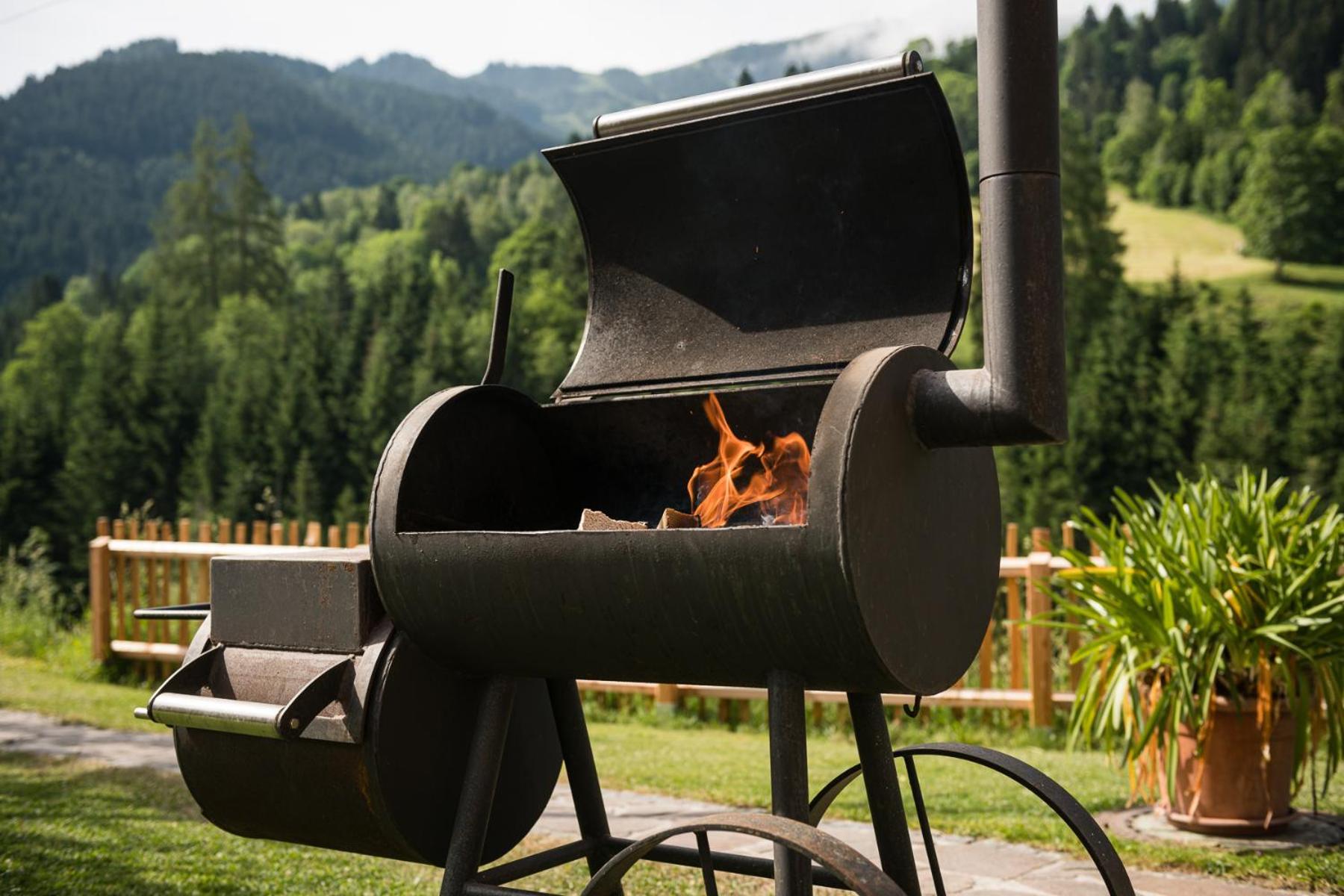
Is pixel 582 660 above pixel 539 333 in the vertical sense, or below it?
below

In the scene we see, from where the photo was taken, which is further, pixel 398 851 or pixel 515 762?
pixel 515 762

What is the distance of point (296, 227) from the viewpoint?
96250mm

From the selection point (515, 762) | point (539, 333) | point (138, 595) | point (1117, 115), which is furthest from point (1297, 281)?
point (515, 762)

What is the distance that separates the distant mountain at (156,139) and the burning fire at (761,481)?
379 feet

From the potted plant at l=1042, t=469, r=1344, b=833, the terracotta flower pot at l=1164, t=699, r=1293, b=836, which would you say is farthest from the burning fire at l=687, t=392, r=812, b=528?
the terracotta flower pot at l=1164, t=699, r=1293, b=836

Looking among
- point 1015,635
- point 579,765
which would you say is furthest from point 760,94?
point 1015,635

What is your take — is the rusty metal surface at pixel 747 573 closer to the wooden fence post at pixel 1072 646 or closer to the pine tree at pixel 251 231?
the wooden fence post at pixel 1072 646

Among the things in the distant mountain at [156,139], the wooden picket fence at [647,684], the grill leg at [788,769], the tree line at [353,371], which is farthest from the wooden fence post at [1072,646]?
the distant mountain at [156,139]

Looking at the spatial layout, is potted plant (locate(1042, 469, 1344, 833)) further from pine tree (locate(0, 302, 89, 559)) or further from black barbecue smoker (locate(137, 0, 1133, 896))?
pine tree (locate(0, 302, 89, 559))

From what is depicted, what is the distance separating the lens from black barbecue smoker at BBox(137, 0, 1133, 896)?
2119 millimetres

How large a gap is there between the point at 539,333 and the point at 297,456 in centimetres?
1126

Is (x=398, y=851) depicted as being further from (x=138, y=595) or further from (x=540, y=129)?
(x=540, y=129)

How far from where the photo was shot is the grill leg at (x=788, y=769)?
7.09 ft

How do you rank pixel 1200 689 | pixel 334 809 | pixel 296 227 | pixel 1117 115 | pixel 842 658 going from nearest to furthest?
pixel 842 658, pixel 334 809, pixel 1200 689, pixel 1117 115, pixel 296 227
